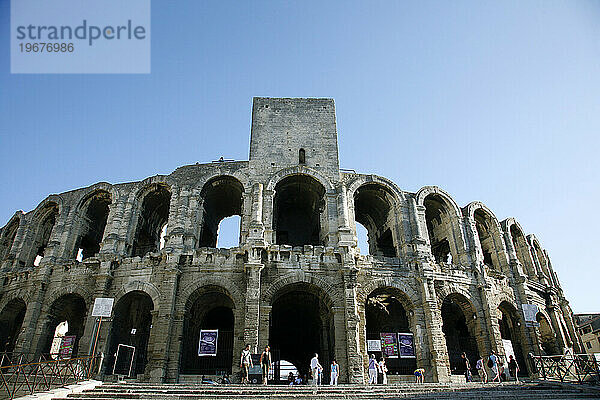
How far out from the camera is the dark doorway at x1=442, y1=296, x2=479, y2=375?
20.7m

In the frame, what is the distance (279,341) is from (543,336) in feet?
50.1

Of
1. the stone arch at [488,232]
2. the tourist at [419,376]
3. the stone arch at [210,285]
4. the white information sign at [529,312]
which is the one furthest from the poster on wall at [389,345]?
the stone arch at [488,232]

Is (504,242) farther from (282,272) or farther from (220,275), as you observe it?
(220,275)

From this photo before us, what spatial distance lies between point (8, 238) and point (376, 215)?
23.2 meters

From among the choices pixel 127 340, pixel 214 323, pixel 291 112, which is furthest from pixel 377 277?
pixel 127 340

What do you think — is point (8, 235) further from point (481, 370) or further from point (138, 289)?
point (481, 370)

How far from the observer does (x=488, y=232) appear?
79.7ft

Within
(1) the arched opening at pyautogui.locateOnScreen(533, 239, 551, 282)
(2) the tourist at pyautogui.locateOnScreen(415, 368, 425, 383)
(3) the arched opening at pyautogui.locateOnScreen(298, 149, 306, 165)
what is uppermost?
(3) the arched opening at pyautogui.locateOnScreen(298, 149, 306, 165)

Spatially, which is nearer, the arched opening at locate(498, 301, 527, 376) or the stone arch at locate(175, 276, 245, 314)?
the stone arch at locate(175, 276, 245, 314)

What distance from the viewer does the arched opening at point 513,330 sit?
21078 mm

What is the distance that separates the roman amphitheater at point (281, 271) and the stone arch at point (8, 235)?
0.28ft

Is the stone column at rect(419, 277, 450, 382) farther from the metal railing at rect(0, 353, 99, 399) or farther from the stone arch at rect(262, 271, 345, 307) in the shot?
the metal railing at rect(0, 353, 99, 399)

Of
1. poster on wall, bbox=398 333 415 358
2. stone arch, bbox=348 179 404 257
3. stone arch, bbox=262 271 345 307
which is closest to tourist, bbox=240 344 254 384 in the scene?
stone arch, bbox=262 271 345 307

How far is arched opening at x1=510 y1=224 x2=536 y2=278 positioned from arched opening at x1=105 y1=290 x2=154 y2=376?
22.0 metres
